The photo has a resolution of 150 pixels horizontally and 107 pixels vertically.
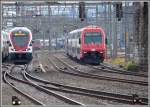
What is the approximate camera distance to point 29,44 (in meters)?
32.5

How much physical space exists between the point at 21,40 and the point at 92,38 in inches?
209

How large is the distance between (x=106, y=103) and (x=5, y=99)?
3.37 metres

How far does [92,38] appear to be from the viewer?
33500 millimetres

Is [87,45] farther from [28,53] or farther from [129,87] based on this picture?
[129,87]

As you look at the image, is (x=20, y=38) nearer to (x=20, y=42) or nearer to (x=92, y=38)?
(x=20, y=42)

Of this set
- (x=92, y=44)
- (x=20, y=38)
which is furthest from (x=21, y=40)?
(x=92, y=44)

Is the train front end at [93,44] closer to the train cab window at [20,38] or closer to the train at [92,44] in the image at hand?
the train at [92,44]

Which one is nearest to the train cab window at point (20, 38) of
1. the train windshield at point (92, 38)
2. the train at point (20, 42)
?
the train at point (20, 42)

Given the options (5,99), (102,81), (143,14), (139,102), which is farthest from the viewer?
(143,14)

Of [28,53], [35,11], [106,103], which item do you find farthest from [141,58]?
[35,11]

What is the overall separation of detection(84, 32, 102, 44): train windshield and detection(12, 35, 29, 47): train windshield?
440 cm

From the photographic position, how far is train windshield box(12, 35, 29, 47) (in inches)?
1266

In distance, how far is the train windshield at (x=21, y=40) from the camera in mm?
32156

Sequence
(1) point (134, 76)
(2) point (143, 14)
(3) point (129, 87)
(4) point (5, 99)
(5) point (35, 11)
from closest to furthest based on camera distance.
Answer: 1. (4) point (5, 99)
2. (3) point (129, 87)
3. (1) point (134, 76)
4. (2) point (143, 14)
5. (5) point (35, 11)
